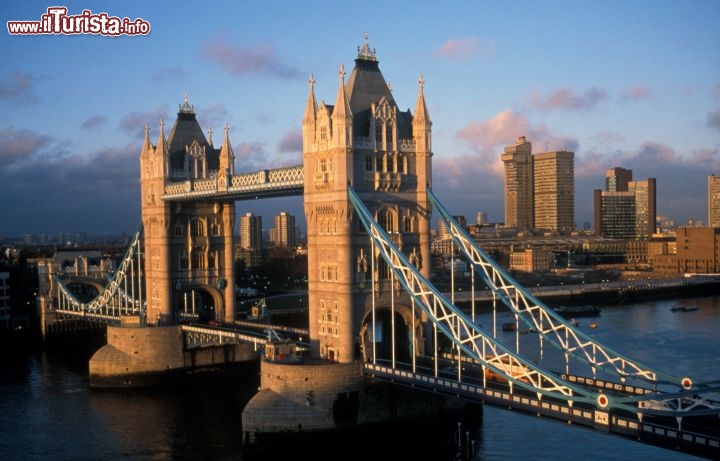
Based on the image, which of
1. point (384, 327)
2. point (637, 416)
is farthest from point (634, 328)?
point (637, 416)

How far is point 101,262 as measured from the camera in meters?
129

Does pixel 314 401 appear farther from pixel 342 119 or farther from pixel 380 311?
pixel 342 119

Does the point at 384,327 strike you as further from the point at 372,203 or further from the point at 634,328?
the point at 634,328

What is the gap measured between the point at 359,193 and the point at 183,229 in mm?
31877

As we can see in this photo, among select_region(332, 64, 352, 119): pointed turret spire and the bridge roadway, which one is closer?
the bridge roadway

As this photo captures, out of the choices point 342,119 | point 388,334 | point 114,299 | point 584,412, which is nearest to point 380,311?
point 388,334

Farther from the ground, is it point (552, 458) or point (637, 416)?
point (637, 416)

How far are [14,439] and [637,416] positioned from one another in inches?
1724

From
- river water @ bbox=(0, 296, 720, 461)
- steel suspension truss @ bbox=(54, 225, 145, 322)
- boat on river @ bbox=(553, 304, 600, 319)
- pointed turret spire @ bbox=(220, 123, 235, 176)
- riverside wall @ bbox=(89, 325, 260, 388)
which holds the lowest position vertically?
boat on river @ bbox=(553, 304, 600, 319)

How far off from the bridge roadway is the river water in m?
1.98

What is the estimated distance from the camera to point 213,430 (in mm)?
60156

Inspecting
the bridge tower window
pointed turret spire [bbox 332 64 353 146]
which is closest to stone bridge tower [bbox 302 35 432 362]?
pointed turret spire [bbox 332 64 353 146]

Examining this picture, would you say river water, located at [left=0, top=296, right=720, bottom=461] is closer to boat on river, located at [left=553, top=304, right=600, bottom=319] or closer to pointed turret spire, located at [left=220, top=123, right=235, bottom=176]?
pointed turret spire, located at [left=220, top=123, right=235, bottom=176]

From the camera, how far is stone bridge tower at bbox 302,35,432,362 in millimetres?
56562
